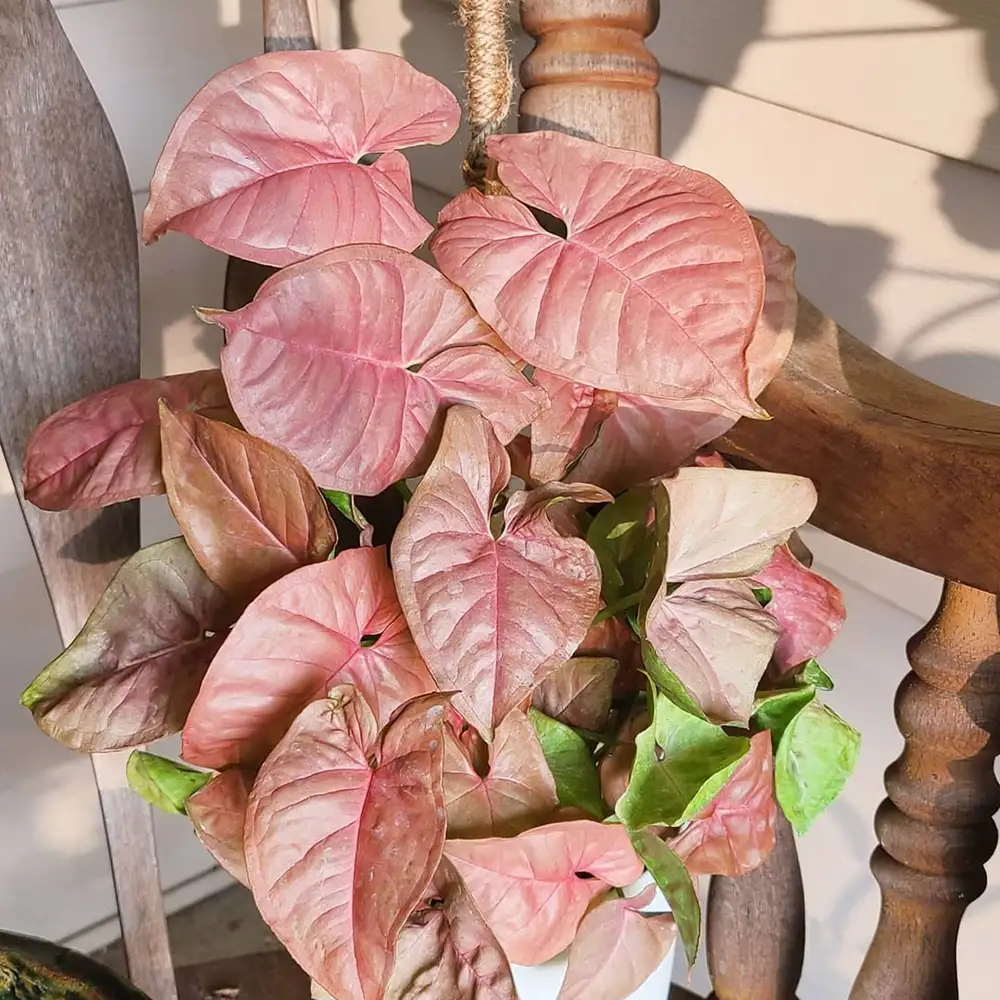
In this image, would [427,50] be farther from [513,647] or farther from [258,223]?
[513,647]

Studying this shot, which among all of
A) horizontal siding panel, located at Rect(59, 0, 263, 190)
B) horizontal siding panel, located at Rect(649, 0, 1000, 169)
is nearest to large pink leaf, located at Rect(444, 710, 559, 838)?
horizontal siding panel, located at Rect(649, 0, 1000, 169)

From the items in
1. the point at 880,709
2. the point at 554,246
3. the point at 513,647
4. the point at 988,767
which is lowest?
the point at 880,709

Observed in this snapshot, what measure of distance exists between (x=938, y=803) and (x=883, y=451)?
17 centimetres

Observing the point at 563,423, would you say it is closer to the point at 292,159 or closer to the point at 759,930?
the point at 292,159

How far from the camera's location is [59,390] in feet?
1.75

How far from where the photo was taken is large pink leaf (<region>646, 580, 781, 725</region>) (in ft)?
1.33

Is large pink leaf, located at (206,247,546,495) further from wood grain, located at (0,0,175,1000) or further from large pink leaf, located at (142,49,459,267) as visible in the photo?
wood grain, located at (0,0,175,1000)

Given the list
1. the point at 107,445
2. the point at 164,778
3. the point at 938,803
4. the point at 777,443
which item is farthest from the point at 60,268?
the point at 938,803

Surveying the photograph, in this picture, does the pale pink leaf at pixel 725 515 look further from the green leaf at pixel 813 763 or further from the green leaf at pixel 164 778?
the green leaf at pixel 164 778

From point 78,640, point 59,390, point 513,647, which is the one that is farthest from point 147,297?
point 513,647

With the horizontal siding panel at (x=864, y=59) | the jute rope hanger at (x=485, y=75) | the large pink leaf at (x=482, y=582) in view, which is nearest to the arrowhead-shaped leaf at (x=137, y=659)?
the large pink leaf at (x=482, y=582)

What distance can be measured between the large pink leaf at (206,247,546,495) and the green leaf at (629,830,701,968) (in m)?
0.17

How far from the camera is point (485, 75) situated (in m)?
0.46

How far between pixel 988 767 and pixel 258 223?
38cm
